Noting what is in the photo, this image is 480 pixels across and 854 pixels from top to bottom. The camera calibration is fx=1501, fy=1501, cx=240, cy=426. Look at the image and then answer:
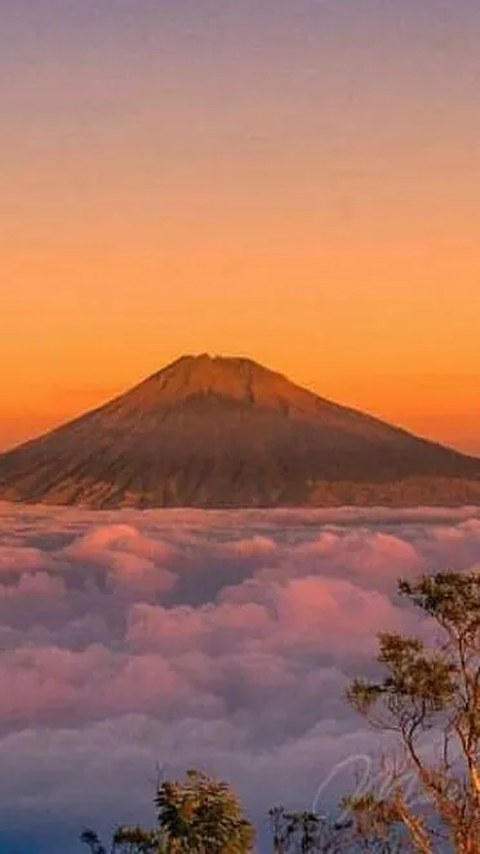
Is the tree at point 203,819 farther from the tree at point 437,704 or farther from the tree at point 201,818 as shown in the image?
the tree at point 437,704

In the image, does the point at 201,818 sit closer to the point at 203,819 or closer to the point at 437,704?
the point at 203,819

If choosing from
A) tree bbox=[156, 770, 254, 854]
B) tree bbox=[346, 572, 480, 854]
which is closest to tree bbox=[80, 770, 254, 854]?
tree bbox=[156, 770, 254, 854]

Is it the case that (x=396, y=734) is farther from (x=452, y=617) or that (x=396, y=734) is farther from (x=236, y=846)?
(x=236, y=846)

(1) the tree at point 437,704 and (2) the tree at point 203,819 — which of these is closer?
(1) the tree at point 437,704

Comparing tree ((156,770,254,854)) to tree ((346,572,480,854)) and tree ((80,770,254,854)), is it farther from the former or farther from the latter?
tree ((346,572,480,854))

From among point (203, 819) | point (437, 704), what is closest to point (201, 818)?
point (203, 819)

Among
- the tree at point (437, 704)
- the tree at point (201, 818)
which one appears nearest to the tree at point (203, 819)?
the tree at point (201, 818)

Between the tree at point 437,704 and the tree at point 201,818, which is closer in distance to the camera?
the tree at point 437,704

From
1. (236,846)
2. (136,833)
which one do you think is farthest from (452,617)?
(136,833)
